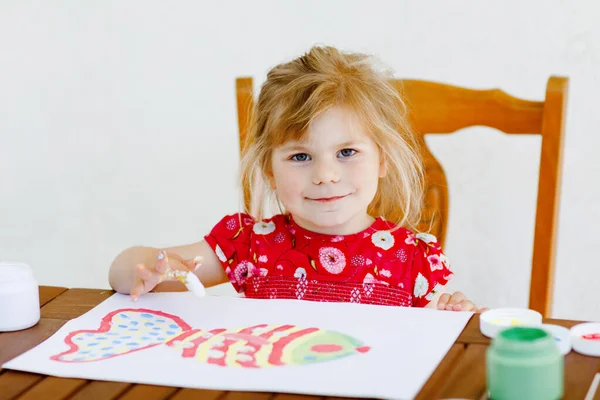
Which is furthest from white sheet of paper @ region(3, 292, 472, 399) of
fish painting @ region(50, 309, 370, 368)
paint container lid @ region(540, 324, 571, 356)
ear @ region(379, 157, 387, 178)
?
ear @ region(379, 157, 387, 178)

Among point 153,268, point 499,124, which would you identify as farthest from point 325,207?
point 499,124

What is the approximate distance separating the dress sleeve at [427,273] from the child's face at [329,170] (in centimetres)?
13

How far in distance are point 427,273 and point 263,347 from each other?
0.44 metres

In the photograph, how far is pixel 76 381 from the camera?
36.4 inches

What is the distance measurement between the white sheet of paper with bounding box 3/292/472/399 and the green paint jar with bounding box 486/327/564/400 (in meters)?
0.10

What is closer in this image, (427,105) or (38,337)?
(38,337)

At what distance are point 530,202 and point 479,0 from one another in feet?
1.54

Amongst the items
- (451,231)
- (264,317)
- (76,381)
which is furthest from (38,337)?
(451,231)

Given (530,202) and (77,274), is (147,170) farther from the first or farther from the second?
(530,202)

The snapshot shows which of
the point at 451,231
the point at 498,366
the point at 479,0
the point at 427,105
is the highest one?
the point at 479,0

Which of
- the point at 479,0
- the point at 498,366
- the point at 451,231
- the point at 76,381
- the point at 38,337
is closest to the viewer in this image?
the point at 498,366

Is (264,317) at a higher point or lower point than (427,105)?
lower

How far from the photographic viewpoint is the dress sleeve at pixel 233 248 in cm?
140

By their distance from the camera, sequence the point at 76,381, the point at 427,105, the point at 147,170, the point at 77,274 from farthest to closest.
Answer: the point at 77,274 < the point at 147,170 < the point at 427,105 < the point at 76,381
